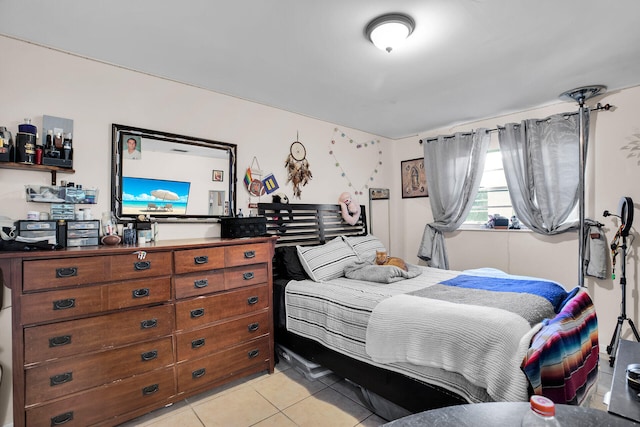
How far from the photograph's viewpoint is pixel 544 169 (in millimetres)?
3301

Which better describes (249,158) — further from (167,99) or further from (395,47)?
(395,47)

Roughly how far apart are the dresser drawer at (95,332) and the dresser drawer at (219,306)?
9 centimetres

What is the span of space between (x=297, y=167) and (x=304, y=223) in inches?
25.1

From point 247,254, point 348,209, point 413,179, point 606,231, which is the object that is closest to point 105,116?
point 247,254

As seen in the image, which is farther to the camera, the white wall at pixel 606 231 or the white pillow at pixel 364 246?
the white pillow at pixel 364 246

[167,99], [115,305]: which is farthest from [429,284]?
[167,99]

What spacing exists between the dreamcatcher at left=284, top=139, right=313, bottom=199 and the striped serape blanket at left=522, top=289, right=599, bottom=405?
257cm

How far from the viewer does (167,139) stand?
2.58m

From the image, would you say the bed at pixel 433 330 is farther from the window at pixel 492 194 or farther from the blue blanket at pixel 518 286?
the window at pixel 492 194

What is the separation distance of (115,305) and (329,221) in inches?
93.3

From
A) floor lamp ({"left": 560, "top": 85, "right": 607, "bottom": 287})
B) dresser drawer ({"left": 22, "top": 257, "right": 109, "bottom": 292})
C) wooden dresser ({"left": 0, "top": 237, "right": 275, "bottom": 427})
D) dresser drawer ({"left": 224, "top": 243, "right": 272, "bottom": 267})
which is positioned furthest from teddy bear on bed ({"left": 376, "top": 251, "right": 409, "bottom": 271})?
dresser drawer ({"left": 22, "top": 257, "right": 109, "bottom": 292})

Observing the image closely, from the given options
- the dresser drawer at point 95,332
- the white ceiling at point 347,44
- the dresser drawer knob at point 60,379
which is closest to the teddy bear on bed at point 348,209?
the white ceiling at point 347,44

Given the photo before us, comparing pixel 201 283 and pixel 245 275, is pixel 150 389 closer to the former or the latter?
pixel 201 283

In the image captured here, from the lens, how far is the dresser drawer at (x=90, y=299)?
64.7 inches
